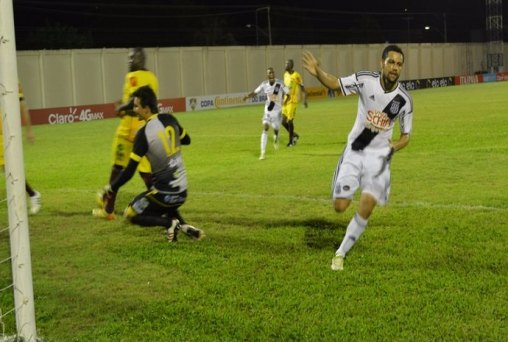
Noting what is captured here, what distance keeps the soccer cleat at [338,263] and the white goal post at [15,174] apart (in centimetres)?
275

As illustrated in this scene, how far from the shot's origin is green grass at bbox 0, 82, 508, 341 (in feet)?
16.0

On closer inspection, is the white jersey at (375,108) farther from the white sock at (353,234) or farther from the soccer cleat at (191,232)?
the soccer cleat at (191,232)

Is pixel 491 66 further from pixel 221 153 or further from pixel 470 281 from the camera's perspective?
pixel 470 281

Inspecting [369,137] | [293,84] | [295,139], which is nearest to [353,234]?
[369,137]

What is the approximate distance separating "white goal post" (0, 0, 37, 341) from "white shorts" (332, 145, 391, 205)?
3.11 m

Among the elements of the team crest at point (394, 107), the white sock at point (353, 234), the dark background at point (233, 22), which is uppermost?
the dark background at point (233, 22)

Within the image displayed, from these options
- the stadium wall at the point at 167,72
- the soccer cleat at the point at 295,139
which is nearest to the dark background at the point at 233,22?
the stadium wall at the point at 167,72

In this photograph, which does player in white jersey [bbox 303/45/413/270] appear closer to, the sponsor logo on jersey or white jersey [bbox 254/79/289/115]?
the sponsor logo on jersey

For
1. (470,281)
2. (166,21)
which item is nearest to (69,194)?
(470,281)

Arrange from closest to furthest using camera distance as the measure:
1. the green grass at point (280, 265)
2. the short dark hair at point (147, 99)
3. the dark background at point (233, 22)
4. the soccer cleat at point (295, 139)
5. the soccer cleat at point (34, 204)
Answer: the green grass at point (280, 265)
the short dark hair at point (147, 99)
the soccer cleat at point (34, 204)
the soccer cleat at point (295, 139)
the dark background at point (233, 22)

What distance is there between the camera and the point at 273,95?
17.0 meters

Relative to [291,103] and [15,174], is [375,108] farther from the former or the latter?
[291,103]

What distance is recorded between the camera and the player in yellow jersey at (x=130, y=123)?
8539 millimetres

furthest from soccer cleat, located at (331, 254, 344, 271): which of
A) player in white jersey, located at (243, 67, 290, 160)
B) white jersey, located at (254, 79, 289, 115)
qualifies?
white jersey, located at (254, 79, 289, 115)
